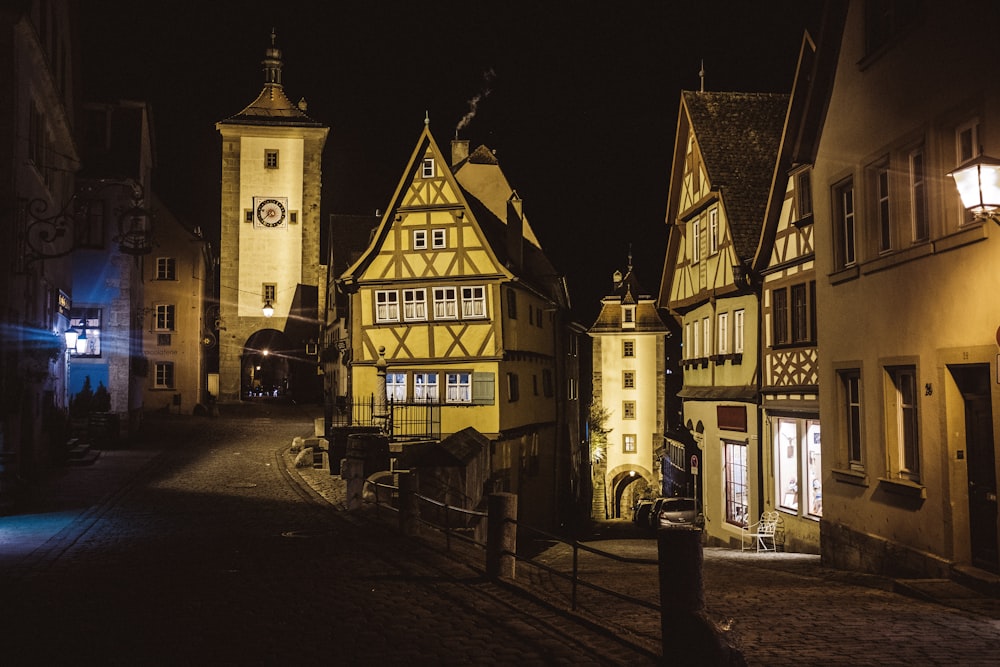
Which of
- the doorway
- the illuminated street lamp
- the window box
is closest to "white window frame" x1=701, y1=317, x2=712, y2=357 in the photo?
the window box

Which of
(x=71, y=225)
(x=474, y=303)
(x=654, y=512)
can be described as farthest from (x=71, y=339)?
(x=654, y=512)

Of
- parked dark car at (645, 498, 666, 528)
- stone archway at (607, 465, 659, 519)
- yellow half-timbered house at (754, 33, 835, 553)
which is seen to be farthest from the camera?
stone archway at (607, 465, 659, 519)

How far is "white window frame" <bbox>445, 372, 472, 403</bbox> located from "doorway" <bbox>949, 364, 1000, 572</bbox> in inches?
828

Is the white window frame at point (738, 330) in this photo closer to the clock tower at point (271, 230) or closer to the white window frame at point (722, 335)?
the white window frame at point (722, 335)

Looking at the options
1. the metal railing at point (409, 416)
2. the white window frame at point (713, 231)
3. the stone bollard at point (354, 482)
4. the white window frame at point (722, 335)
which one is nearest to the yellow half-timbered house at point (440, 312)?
the metal railing at point (409, 416)

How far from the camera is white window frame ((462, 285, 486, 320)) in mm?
32031

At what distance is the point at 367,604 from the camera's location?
986 centimetres

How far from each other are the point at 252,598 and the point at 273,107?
159ft

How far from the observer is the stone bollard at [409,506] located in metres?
14.7

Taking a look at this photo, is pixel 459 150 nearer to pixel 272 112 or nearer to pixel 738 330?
pixel 272 112

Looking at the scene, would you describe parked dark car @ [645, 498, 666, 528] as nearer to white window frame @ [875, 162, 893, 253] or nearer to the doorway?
white window frame @ [875, 162, 893, 253]

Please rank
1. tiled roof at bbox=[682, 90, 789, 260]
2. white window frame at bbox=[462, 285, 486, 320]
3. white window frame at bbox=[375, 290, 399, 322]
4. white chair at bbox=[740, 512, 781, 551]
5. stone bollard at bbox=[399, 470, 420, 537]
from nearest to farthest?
stone bollard at bbox=[399, 470, 420, 537] → white chair at bbox=[740, 512, 781, 551] → tiled roof at bbox=[682, 90, 789, 260] → white window frame at bbox=[462, 285, 486, 320] → white window frame at bbox=[375, 290, 399, 322]

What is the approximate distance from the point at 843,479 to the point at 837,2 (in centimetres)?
743

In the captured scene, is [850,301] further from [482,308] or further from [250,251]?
[250,251]
